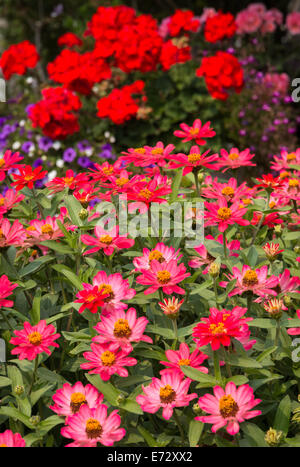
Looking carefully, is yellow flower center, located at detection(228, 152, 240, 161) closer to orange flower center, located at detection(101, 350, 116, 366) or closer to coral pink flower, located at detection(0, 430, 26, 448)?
orange flower center, located at detection(101, 350, 116, 366)

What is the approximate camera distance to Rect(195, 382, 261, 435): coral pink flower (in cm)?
119

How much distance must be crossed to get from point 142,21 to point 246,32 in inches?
76.8

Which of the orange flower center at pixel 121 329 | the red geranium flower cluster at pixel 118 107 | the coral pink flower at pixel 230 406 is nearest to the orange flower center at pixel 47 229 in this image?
the orange flower center at pixel 121 329

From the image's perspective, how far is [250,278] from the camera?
1.41 metres

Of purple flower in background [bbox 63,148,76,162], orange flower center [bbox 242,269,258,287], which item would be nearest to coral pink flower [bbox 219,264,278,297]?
orange flower center [bbox 242,269,258,287]

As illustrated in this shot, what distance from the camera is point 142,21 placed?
188 inches

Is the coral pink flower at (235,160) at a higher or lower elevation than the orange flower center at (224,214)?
higher

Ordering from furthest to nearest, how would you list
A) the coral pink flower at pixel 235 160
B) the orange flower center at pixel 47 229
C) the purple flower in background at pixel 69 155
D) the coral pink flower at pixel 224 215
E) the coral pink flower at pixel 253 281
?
the purple flower in background at pixel 69 155, the coral pink flower at pixel 235 160, the orange flower center at pixel 47 229, the coral pink flower at pixel 224 215, the coral pink flower at pixel 253 281

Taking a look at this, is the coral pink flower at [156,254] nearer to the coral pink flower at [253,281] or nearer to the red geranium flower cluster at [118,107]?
the coral pink flower at [253,281]

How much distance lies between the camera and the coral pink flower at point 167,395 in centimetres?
123

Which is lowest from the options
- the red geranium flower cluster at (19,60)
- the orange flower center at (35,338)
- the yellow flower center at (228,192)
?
the orange flower center at (35,338)

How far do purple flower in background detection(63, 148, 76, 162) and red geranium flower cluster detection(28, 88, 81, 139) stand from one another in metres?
0.13

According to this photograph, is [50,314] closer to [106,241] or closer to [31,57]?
[106,241]

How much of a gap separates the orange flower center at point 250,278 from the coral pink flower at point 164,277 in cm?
15
